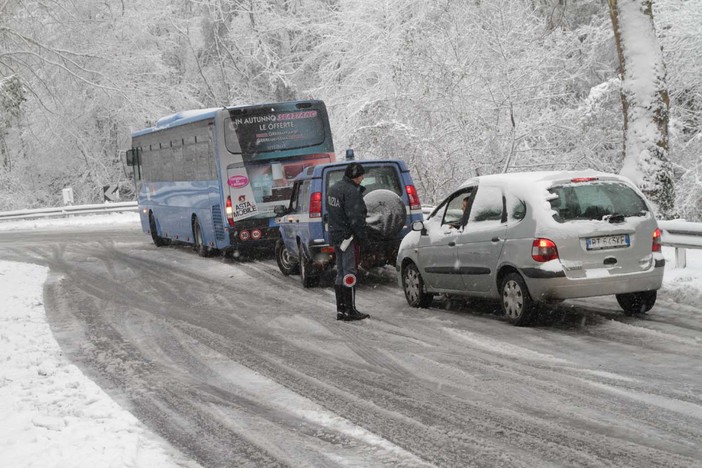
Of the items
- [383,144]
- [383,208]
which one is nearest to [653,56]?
[383,208]

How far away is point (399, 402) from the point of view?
6852mm

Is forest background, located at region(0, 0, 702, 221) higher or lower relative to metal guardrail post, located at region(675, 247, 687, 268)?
higher

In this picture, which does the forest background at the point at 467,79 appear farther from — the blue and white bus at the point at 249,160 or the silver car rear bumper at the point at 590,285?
the silver car rear bumper at the point at 590,285

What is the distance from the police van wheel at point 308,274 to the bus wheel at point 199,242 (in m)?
6.40

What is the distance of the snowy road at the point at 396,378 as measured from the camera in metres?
5.68

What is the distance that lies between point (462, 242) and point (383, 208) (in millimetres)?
2902

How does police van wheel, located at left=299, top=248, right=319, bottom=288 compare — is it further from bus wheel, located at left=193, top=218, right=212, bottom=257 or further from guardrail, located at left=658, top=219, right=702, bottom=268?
bus wheel, located at left=193, top=218, right=212, bottom=257

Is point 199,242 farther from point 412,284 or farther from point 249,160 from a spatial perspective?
point 412,284

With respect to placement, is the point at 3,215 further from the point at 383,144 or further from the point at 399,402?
the point at 399,402

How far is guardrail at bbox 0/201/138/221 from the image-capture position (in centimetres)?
3925

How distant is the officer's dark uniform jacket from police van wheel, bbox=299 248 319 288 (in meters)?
3.32

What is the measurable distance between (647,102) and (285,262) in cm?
693

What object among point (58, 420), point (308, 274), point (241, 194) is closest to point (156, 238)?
point (241, 194)

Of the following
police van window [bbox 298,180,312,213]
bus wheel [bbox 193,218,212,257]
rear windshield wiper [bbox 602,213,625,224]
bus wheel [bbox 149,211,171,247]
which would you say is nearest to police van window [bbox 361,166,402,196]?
police van window [bbox 298,180,312,213]
